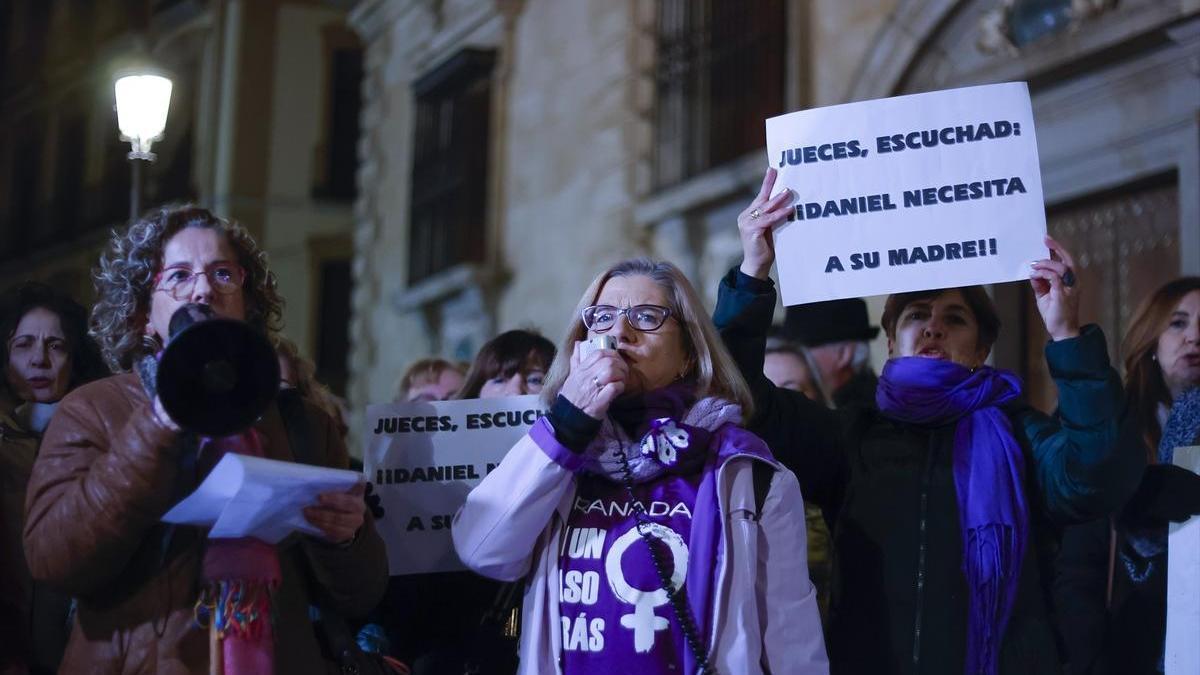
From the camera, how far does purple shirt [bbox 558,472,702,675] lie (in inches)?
110

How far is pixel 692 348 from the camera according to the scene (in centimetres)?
312

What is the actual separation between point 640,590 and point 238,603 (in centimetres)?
76

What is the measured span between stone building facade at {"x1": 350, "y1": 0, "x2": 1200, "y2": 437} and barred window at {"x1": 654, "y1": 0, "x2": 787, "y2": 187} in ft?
0.07

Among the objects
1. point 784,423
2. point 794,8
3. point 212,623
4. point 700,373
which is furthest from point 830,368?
point 794,8

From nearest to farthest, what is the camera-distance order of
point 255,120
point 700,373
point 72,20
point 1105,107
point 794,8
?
point 700,373 < point 1105,107 < point 794,8 < point 72,20 < point 255,120

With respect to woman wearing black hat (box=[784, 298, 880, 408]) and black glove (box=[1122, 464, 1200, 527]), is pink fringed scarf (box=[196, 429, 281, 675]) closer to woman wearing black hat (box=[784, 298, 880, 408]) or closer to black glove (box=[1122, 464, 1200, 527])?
black glove (box=[1122, 464, 1200, 527])

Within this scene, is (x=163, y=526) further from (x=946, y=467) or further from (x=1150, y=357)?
(x=1150, y=357)

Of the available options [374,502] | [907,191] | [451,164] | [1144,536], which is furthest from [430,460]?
[451,164]

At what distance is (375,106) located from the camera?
15.6 m

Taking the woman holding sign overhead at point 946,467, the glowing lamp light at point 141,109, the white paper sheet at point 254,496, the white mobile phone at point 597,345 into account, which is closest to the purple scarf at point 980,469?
the woman holding sign overhead at point 946,467

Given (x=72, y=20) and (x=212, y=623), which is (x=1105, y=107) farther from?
(x=72, y=20)

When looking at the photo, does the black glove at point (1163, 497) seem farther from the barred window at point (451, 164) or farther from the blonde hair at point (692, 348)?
the barred window at point (451, 164)

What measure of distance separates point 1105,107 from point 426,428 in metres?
4.49

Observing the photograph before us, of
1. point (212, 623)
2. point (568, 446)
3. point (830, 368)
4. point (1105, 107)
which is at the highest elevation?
point (1105, 107)
